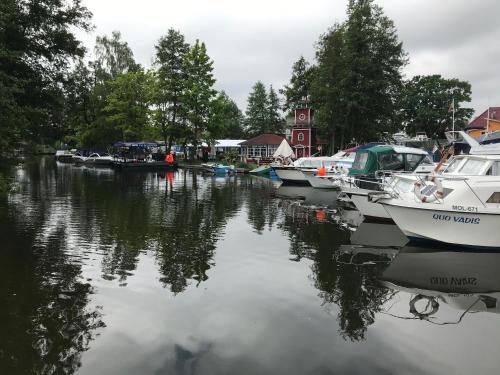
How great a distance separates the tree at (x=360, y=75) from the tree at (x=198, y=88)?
16673 millimetres

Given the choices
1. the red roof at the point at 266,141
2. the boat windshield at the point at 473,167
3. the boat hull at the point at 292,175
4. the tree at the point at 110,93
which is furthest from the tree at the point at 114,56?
the boat windshield at the point at 473,167

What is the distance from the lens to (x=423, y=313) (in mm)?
8070

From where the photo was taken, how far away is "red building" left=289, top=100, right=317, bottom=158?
6134 centimetres

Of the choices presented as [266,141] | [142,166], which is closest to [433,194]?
[142,166]

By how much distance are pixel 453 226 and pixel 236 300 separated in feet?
23.7

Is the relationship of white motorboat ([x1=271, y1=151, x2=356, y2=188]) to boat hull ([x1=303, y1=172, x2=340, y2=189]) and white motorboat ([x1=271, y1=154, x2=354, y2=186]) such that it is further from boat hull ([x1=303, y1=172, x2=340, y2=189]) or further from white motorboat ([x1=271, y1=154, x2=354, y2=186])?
boat hull ([x1=303, y1=172, x2=340, y2=189])

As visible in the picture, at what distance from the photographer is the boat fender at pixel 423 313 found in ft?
26.1

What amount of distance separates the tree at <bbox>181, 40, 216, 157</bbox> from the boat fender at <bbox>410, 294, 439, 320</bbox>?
51534mm

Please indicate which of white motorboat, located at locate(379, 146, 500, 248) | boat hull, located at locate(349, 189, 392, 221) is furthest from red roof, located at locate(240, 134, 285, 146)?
white motorboat, located at locate(379, 146, 500, 248)

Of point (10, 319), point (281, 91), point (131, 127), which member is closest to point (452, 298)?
point (10, 319)

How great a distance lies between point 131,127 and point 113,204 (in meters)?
44.6

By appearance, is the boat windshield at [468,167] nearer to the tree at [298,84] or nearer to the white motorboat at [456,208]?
the white motorboat at [456,208]

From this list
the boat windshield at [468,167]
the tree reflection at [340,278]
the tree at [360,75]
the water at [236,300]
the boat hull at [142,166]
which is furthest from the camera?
the boat hull at [142,166]

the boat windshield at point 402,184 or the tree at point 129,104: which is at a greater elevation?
the tree at point 129,104
